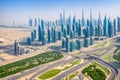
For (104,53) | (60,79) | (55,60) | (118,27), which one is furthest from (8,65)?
(118,27)

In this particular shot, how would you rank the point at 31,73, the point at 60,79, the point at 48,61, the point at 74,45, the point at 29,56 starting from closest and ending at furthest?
the point at 60,79 → the point at 31,73 → the point at 48,61 → the point at 29,56 → the point at 74,45

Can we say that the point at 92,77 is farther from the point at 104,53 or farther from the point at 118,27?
the point at 118,27

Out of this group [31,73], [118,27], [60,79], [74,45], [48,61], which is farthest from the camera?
[118,27]

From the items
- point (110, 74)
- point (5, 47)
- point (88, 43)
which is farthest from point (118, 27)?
point (110, 74)

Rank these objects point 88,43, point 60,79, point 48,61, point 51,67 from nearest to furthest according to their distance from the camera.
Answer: point 60,79 → point 51,67 → point 48,61 → point 88,43

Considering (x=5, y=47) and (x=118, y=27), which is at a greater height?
(x=118, y=27)

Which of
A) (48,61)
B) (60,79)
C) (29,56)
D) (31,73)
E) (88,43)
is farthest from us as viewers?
(88,43)

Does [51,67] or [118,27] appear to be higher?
[118,27]

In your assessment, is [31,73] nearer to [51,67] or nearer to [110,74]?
[51,67]

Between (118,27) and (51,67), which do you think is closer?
(51,67)
